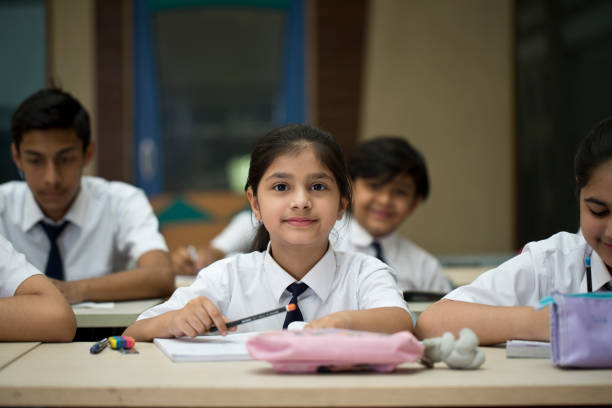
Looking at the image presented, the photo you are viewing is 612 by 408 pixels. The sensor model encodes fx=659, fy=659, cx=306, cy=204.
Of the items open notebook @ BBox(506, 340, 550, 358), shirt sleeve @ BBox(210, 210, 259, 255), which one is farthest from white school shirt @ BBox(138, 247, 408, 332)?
shirt sleeve @ BBox(210, 210, 259, 255)

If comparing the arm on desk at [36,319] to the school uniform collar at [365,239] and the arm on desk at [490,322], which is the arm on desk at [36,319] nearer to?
the arm on desk at [490,322]

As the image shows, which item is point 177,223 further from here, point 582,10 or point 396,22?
point 582,10

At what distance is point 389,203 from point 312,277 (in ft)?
4.00

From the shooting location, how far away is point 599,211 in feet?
4.57

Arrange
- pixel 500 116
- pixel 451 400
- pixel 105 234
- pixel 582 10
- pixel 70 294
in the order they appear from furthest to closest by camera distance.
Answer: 1. pixel 500 116
2. pixel 582 10
3. pixel 105 234
4. pixel 70 294
5. pixel 451 400

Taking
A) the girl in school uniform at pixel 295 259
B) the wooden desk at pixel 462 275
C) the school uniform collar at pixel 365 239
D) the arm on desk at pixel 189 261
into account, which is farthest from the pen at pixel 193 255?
the girl in school uniform at pixel 295 259

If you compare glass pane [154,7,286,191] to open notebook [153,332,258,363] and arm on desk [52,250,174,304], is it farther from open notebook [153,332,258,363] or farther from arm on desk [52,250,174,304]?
open notebook [153,332,258,363]

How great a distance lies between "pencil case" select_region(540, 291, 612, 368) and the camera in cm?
115

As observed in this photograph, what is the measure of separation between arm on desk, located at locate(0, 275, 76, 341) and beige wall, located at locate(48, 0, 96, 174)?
12.8ft

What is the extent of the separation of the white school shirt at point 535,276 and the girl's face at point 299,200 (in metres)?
0.35

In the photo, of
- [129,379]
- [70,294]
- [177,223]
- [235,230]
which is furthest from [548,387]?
[177,223]

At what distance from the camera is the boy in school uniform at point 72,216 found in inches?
83.6

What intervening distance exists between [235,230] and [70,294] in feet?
4.70

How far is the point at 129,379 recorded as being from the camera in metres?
1.04
